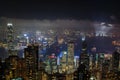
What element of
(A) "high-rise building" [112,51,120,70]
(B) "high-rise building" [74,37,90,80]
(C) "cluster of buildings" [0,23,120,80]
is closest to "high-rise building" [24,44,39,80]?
(C) "cluster of buildings" [0,23,120,80]

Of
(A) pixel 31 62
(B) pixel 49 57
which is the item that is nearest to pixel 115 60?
Answer: (B) pixel 49 57

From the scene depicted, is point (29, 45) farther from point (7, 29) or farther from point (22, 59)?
point (7, 29)

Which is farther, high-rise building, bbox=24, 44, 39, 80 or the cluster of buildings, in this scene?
high-rise building, bbox=24, 44, 39, 80

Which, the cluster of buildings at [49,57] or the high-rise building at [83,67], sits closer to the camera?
the high-rise building at [83,67]

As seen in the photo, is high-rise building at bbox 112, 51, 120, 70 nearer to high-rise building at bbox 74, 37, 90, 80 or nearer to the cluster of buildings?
the cluster of buildings

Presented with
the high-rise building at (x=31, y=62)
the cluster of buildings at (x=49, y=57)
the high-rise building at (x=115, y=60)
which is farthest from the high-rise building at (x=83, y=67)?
the high-rise building at (x=31, y=62)

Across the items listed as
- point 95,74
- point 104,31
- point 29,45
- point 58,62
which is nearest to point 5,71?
point 29,45

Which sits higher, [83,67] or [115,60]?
[115,60]

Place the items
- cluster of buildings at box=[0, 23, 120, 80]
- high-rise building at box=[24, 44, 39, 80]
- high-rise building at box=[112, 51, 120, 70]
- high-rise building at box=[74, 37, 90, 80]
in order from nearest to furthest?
high-rise building at box=[74, 37, 90, 80]
cluster of buildings at box=[0, 23, 120, 80]
high-rise building at box=[24, 44, 39, 80]
high-rise building at box=[112, 51, 120, 70]

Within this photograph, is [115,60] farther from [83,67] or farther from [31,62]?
[31,62]

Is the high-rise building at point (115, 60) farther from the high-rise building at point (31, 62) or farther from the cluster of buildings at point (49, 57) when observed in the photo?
the high-rise building at point (31, 62)

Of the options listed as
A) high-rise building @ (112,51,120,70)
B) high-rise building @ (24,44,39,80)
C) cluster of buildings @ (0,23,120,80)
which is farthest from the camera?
high-rise building @ (112,51,120,70)
